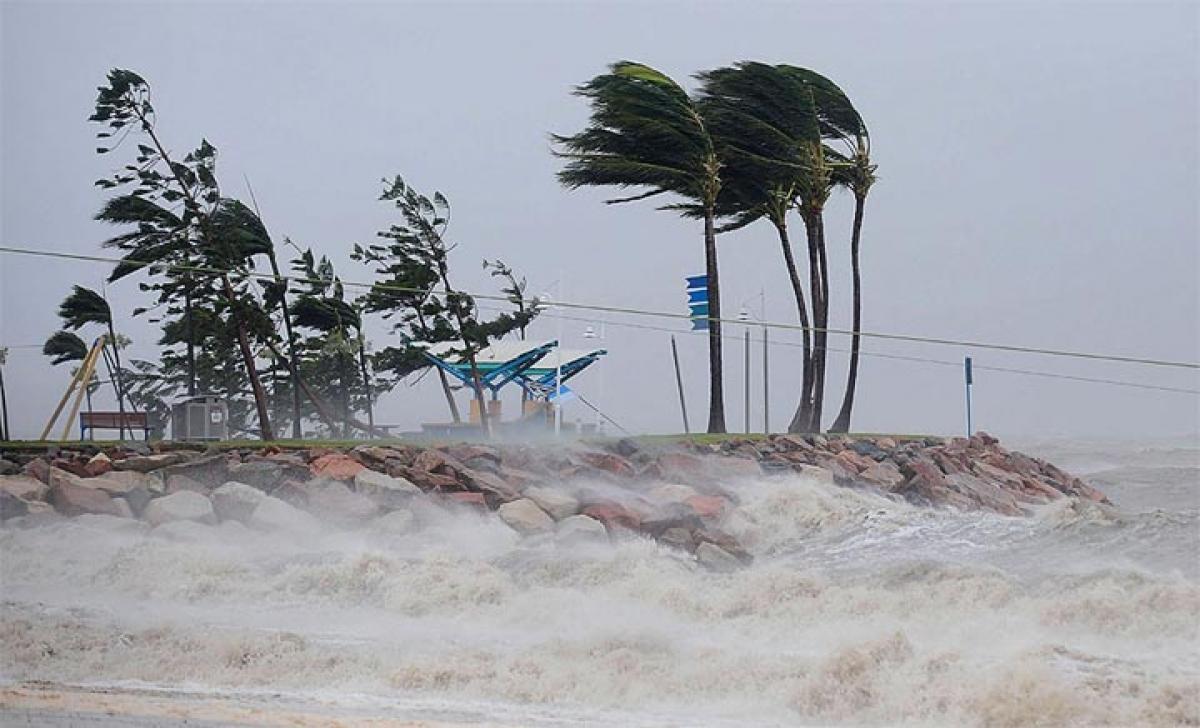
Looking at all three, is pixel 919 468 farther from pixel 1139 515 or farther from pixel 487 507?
pixel 487 507

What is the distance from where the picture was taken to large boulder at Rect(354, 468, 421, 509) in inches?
498

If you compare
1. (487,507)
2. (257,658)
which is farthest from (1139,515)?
(257,658)

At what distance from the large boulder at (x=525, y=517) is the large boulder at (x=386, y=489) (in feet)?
2.67

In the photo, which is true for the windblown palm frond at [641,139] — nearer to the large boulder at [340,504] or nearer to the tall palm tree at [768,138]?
the tall palm tree at [768,138]

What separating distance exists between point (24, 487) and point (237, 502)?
197cm

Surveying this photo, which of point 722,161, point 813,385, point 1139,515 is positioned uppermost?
point 722,161

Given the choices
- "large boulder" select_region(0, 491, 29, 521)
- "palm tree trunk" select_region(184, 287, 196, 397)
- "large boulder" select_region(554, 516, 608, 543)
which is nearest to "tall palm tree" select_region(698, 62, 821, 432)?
"large boulder" select_region(554, 516, 608, 543)

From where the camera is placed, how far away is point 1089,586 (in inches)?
397

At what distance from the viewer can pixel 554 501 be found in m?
12.6

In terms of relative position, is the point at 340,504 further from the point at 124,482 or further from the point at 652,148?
the point at 652,148

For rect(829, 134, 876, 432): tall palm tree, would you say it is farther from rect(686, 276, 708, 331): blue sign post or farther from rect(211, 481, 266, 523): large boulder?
rect(211, 481, 266, 523): large boulder

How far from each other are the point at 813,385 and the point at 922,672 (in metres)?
8.05

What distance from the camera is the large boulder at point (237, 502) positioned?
1269 centimetres

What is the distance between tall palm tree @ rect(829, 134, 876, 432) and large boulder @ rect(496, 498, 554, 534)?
5843 millimetres
